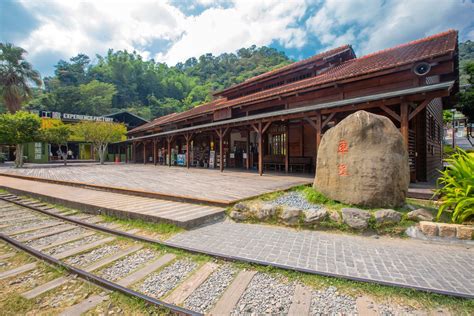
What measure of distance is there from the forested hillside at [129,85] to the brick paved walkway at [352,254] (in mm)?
42584

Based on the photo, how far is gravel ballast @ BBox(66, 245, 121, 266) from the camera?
306 centimetres

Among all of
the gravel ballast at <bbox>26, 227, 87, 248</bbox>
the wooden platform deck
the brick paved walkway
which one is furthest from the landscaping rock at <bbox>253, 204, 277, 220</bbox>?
the gravel ballast at <bbox>26, 227, 87, 248</bbox>

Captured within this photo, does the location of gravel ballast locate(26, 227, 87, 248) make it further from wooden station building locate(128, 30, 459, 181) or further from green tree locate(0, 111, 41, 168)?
green tree locate(0, 111, 41, 168)

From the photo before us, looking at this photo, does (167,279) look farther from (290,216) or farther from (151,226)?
(290,216)

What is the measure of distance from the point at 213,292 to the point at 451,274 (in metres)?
2.81

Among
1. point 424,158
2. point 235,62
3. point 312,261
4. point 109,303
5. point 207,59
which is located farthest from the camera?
point 207,59

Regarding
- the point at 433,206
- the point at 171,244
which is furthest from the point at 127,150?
the point at 433,206

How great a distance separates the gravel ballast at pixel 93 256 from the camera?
10.1 feet

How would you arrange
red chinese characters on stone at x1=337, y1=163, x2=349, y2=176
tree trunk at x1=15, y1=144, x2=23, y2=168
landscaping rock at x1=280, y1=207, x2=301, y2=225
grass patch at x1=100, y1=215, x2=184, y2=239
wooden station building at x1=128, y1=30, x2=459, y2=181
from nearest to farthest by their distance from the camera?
grass patch at x1=100, y1=215, x2=184, y2=239 → landscaping rock at x1=280, y1=207, x2=301, y2=225 → red chinese characters on stone at x1=337, y1=163, x2=349, y2=176 → wooden station building at x1=128, y1=30, x2=459, y2=181 → tree trunk at x1=15, y1=144, x2=23, y2=168

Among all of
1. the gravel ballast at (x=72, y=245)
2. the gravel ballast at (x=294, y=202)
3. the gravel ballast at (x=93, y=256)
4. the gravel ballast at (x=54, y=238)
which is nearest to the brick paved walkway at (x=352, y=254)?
the gravel ballast at (x=294, y=202)

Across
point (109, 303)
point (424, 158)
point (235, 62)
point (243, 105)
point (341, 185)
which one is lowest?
point (109, 303)

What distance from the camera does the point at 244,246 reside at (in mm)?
3346

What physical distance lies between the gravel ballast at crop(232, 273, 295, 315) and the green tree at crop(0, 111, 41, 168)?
2147 centimetres

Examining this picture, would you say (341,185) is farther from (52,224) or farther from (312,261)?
(52,224)
